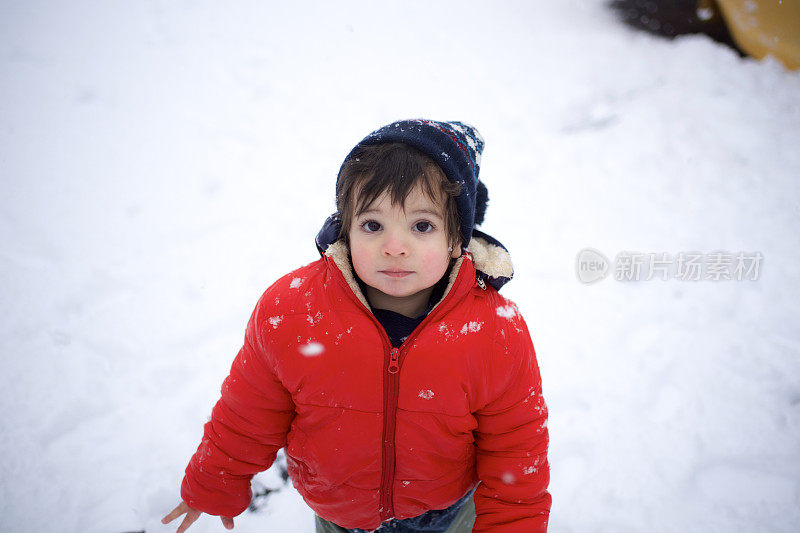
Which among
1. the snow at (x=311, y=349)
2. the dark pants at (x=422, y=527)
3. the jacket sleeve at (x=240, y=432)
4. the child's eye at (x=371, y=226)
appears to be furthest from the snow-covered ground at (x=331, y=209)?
the child's eye at (x=371, y=226)

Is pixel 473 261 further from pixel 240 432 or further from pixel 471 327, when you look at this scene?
pixel 240 432

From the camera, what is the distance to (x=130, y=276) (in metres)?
2.65

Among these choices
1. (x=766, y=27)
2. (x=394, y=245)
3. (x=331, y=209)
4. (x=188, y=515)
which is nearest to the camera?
(x=394, y=245)

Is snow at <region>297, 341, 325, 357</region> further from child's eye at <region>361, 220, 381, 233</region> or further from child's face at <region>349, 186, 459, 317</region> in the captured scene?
child's eye at <region>361, 220, 381, 233</region>

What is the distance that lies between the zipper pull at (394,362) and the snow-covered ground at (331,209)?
1.21m

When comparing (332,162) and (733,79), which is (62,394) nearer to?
(332,162)

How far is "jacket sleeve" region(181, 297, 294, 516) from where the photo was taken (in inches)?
45.7

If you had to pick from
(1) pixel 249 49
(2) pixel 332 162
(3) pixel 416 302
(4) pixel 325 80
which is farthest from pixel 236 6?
(3) pixel 416 302

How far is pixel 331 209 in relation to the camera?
3.21 meters

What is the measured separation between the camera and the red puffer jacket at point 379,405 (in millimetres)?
1072

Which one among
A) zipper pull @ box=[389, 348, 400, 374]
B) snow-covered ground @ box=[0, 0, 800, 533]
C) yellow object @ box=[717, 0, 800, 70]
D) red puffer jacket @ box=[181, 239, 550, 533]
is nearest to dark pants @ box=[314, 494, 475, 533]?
red puffer jacket @ box=[181, 239, 550, 533]

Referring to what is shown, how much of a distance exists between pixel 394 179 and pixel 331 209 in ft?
7.44

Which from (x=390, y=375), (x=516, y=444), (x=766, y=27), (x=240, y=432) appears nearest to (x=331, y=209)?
(x=240, y=432)

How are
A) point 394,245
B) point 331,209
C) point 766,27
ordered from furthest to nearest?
point 766,27 < point 331,209 < point 394,245
